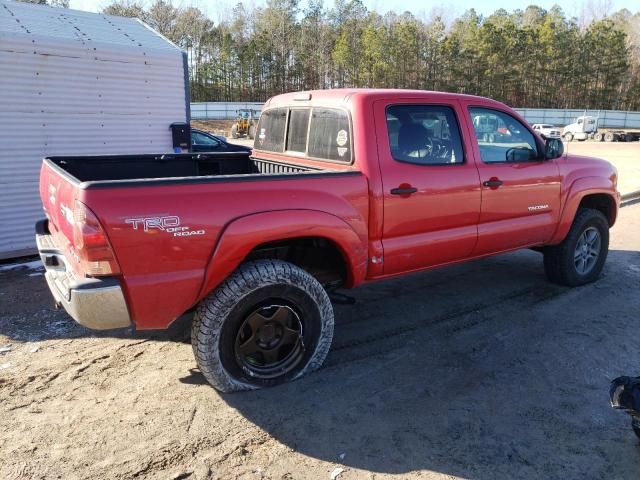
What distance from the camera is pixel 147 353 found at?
159 inches

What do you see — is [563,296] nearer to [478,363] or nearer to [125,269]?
[478,363]

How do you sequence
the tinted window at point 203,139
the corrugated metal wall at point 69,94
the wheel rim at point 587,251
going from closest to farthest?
the wheel rim at point 587,251
the corrugated metal wall at point 69,94
the tinted window at point 203,139

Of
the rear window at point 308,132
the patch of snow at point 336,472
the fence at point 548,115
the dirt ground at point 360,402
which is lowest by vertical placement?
the patch of snow at point 336,472

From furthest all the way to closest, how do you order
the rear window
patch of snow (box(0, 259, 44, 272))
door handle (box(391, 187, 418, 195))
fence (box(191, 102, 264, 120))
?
fence (box(191, 102, 264, 120)) < patch of snow (box(0, 259, 44, 272)) < the rear window < door handle (box(391, 187, 418, 195))

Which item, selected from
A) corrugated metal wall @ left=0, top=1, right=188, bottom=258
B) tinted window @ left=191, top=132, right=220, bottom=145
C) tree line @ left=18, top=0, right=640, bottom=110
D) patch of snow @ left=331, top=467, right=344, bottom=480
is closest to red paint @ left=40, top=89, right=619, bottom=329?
patch of snow @ left=331, top=467, right=344, bottom=480

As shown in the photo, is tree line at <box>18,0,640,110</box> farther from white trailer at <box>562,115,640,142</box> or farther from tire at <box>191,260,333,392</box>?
tire at <box>191,260,333,392</box>

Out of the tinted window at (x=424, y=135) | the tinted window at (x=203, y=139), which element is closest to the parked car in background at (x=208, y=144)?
the tinted window at (x=203, y=139)

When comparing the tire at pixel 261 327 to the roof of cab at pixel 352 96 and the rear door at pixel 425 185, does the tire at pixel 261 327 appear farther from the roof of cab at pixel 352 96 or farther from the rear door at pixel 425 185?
the roof of cab at pixel 352 96

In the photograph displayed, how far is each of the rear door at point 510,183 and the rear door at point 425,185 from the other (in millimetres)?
163

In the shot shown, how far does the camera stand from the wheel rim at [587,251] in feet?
18.4

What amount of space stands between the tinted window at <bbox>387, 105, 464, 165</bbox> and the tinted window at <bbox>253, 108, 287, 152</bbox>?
A: 3.92 feet

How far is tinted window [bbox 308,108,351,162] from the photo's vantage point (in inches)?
156

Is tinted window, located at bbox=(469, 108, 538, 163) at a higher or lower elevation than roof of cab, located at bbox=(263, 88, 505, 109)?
lower

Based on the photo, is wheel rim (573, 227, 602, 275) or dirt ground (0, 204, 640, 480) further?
wheel rim (573, 227, 602, 275)
